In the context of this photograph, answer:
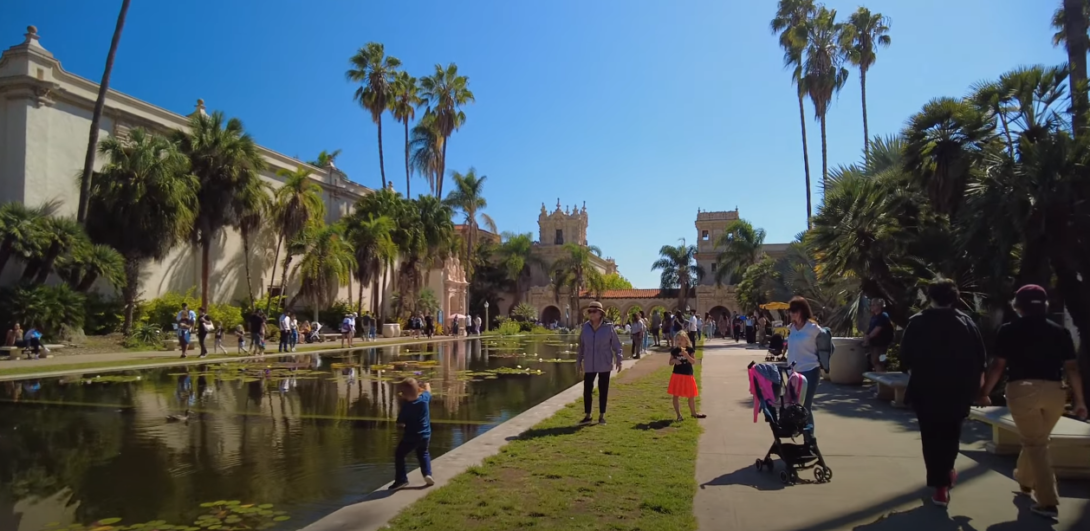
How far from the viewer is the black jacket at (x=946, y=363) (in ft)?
16.2

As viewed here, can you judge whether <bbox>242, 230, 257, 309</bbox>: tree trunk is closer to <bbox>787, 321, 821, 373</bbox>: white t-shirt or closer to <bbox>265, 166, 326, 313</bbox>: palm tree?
<bbox>265, 166, 326, 313</bbox>: palm tree

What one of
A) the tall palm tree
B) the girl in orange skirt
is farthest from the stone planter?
A: the tall palm tree

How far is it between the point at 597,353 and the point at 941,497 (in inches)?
181

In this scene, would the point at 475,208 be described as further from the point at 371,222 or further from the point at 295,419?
the point at 295,419

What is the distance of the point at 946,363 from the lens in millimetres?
4965

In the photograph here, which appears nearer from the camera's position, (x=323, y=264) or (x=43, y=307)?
(x=43, y=307)

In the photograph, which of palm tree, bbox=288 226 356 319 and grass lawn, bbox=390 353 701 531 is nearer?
grass lawn, bbox=390 353 701 531

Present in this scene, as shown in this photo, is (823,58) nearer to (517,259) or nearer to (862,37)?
(862,37)

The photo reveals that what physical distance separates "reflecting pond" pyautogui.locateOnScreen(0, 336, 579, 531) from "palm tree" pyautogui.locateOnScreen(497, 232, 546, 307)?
170 feet

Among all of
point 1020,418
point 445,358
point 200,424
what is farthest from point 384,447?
point 445,358

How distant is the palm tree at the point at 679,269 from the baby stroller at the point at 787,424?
A: 63082mm

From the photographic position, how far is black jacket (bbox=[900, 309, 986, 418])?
4930 millimetres

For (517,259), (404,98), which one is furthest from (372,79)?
(517,259)

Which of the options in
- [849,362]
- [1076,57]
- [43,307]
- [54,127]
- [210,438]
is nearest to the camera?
[210,438]
